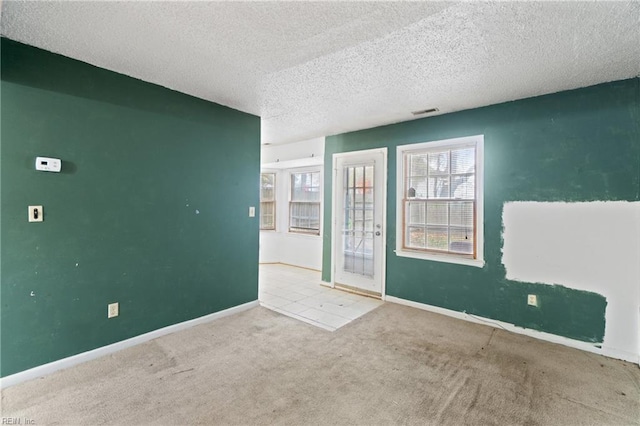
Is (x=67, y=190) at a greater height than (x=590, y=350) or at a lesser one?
greater

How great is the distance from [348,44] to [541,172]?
2446 mm

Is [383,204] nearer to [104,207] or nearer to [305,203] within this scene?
[305,203]

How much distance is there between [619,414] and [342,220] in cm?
350

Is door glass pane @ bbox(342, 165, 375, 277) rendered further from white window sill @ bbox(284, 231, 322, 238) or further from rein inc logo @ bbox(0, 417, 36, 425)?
rein inc logo @ bbox(0, 417, 36, 425)

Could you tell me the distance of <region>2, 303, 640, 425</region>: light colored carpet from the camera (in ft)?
6.14

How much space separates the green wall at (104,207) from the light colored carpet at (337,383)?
1.18 ft

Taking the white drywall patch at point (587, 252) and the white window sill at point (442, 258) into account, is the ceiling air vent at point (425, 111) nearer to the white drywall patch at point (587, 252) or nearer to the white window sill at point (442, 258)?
the white drywall patch at point (587, 252)

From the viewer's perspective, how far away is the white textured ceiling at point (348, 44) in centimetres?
176

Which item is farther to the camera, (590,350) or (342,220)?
(342,220)

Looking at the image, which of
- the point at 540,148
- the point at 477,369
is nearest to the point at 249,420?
the point at 477,369

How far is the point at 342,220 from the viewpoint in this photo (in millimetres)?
4762

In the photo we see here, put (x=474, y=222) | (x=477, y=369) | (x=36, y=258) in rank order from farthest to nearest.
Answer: (x=474, y=222) < (x=477, y=369) < (x=36, y=258)

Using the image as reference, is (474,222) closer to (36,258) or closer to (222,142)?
(222,142)

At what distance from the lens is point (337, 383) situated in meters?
2.22
